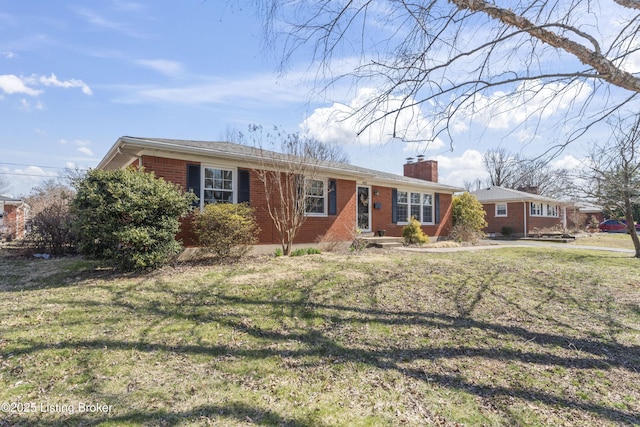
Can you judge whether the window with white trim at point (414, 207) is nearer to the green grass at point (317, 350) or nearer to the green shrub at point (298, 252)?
the green shrub at point (298, 252)

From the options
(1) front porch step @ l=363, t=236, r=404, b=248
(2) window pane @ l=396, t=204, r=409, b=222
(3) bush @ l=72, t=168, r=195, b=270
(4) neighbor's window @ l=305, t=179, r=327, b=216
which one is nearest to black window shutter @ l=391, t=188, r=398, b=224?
(2) window pane @ l=396, t=204, r=409, b=222

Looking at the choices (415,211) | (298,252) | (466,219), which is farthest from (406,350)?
A: (466,219)

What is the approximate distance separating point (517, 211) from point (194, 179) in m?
24.4

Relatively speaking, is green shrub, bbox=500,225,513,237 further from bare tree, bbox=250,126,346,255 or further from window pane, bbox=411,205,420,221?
bare tree, bbox=250,126,346,255

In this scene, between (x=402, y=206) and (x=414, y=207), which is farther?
(x=414, y=207)

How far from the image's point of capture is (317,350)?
3916 mm

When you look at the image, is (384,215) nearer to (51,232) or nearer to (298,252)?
(298,252)

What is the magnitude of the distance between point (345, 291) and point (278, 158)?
5809 mm

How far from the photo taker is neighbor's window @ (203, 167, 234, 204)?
9578mm

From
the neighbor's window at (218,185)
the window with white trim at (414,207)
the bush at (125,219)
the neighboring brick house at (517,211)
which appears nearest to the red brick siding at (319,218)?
the window with white trim at (414,207)

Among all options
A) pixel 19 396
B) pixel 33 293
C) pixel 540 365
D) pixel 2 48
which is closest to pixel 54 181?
pixel 2 48

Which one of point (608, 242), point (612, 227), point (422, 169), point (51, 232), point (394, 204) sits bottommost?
point (608, 242)

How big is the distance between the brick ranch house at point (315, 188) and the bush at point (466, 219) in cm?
55

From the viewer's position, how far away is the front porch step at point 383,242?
1342cm
